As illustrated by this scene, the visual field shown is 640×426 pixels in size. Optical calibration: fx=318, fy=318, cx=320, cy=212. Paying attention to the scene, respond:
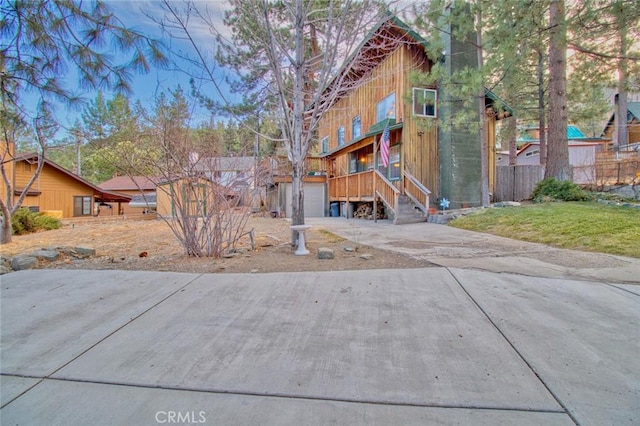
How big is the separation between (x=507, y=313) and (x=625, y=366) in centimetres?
88

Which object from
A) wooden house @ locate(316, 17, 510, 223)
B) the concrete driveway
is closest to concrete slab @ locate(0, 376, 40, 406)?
the concrete driveway

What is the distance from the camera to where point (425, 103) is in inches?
487

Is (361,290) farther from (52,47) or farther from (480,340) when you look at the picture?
(52,47)

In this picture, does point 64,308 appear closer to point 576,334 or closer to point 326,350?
point 326,350

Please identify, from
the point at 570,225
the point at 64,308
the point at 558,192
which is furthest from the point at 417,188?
the point at 64,308

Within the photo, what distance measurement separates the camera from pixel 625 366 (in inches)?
84.6

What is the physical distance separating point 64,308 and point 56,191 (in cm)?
2471

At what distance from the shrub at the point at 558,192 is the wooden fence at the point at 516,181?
3132 millimetres

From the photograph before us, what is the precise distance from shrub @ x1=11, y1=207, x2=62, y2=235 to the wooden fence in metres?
19.3

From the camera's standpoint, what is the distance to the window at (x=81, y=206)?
23.8m

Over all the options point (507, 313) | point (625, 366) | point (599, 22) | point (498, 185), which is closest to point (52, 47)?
point (507, 313)

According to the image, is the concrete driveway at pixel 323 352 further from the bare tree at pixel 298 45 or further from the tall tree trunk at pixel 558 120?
the tall tree trunk at pixel 558 120

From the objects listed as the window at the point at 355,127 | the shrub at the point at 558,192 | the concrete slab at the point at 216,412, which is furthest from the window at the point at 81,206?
the shrub at the point at 558,192

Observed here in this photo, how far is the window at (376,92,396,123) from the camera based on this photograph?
13.2m
